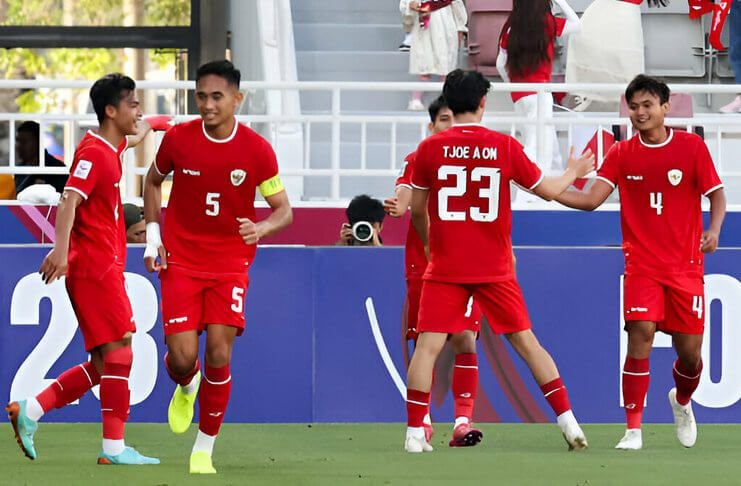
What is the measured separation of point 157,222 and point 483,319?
344 centimetres

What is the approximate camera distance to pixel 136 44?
80.9 ft

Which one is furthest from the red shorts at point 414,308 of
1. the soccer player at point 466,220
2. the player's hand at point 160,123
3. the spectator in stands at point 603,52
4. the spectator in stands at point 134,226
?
the spectator in stands at point 603,52

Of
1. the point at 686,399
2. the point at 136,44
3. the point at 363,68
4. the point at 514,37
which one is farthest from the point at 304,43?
the point at 686,399

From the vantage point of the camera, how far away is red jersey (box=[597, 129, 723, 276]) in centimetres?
1120

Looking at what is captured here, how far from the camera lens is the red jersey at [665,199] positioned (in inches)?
441

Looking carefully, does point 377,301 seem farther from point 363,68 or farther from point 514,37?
point 363,68

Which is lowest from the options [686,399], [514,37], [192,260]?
[686,399]

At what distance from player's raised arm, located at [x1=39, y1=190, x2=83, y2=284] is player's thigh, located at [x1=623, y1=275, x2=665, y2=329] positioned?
315 cm

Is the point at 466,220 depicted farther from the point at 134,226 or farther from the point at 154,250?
the point at 134,226

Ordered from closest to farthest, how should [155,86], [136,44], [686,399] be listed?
1. [686,399]
2. [155,86]
3. [136,44]

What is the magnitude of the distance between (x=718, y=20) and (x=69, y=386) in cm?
982

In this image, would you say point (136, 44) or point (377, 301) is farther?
point (136, 44)

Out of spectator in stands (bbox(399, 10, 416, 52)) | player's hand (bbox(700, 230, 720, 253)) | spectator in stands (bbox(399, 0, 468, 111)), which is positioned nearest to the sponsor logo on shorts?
player's hand (bbox(700, 230, 720, 253))

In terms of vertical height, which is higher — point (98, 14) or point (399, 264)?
point (98, 14)
